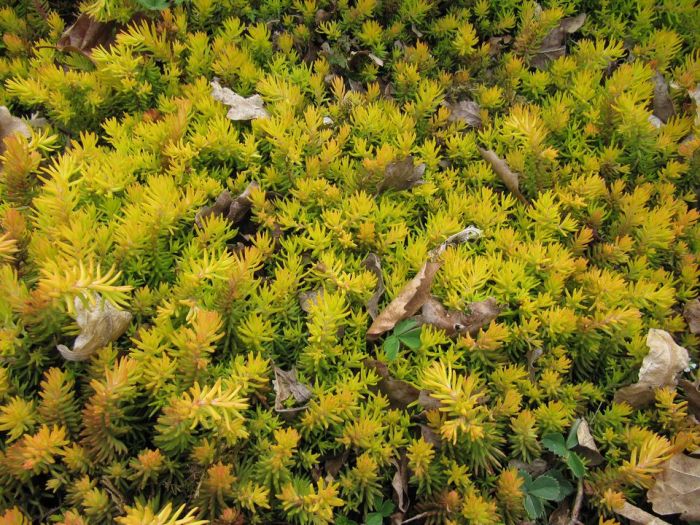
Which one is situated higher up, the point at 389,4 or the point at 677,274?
the point at 389,4

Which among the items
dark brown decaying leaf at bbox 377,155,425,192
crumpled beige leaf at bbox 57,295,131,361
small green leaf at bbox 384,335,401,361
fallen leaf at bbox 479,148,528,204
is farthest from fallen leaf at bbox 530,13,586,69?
crumpled beige leaf at bbox 57,295,131,361

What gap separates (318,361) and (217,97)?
137 centimetres

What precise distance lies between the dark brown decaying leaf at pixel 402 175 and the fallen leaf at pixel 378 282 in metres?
0.37

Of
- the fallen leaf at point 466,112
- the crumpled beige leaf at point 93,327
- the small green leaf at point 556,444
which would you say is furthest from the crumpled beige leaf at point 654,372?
the crumpled beige leaf at point 93,327

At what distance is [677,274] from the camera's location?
2.59 meters

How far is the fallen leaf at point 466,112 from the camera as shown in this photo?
2910mm

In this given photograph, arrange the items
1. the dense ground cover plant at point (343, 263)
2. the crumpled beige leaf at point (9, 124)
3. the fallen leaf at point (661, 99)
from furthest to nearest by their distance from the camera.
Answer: the fallen leaf at point (661, 99)
the crumpled beige leaf at point (9, 124)
the dense ground cover plant at point (343, 263)

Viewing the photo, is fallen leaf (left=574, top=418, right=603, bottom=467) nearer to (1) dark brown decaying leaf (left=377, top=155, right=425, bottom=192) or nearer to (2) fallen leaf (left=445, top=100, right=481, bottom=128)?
(1) dark brown decaying leaf (left=377, top=155, right=425, bottom=192)

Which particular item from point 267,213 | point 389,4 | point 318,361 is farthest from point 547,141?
point 318,361

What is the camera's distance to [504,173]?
2658mm

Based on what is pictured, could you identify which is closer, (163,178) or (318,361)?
(318,361)

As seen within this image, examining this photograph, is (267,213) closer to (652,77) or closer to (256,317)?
(256,317)

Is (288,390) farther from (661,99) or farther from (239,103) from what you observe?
(661,99)

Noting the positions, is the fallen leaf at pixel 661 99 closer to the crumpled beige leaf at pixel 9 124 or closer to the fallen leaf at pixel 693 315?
the fallen leaf at pixel 693 315
